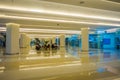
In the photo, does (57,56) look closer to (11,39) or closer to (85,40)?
(11,39)

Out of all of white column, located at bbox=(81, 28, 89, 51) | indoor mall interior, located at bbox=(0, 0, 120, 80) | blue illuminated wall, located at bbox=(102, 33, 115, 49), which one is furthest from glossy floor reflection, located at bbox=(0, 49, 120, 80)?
blue illuminated wall, located at bbox=(102, 33, 115, 49)

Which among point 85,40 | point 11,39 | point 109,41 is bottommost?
point 109,41

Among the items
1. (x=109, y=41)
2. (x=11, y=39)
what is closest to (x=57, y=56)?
(x=11, y=39)

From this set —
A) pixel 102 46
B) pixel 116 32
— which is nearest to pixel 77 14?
pixel 116 32

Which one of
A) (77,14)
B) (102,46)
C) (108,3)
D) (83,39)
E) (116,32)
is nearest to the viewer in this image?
(108,3)

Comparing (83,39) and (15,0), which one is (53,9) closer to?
(15,0)

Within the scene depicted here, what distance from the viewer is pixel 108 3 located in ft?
28.4

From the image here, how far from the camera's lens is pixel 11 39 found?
14773 mm

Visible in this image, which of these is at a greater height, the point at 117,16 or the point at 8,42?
the point at 117,16

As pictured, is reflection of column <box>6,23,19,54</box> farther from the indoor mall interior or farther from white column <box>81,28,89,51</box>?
white column <box>81,28,89,51</box>

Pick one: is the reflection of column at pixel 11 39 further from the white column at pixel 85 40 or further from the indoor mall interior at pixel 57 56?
the white column at pixel 85 40

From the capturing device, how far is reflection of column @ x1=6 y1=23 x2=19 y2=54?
14703 millimetres

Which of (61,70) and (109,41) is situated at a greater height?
(109,41)

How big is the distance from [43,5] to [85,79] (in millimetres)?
6517
